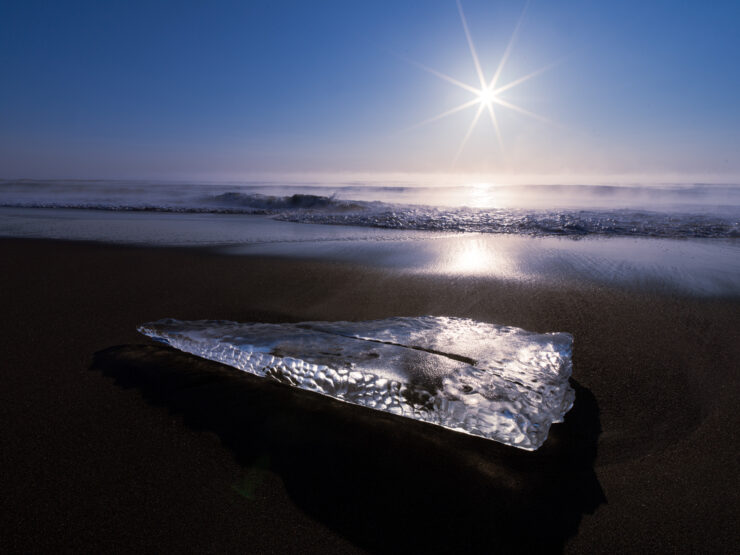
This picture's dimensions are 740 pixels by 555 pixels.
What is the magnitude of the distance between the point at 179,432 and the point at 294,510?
1.66ft

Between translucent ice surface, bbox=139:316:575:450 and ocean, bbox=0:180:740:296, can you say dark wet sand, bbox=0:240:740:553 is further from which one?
ocean, bbox=0:180:740:296

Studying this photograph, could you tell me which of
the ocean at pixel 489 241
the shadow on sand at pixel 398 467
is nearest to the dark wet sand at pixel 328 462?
the shadow on sand at pixel 398 467

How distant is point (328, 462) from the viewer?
44.0 inches

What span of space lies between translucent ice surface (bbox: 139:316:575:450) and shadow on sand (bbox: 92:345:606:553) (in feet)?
0.23

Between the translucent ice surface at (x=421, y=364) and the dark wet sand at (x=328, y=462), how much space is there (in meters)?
0.07

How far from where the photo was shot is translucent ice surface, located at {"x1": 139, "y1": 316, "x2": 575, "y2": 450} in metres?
1.21

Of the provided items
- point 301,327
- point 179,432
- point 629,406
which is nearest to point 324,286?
point 301,327

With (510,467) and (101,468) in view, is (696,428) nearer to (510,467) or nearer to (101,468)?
(510,467)

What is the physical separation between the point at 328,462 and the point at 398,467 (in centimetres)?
20

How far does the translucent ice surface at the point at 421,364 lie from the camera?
1.21m

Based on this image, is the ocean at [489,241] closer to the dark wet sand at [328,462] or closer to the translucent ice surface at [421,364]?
the dark wet sand at [328,462]

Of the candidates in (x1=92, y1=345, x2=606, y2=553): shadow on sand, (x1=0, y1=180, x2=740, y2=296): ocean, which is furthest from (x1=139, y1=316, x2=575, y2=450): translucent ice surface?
(x1=0, y1=180, x2=740, y2=296): ocean

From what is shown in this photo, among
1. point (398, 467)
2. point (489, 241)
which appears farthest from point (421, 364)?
point (489, 241)

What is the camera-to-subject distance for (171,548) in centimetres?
88
